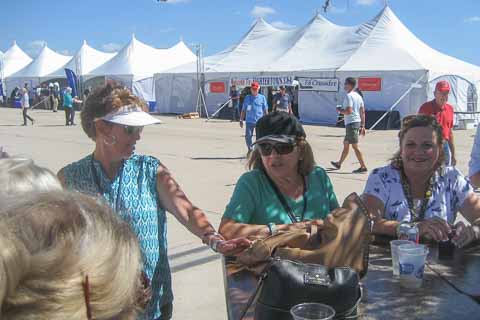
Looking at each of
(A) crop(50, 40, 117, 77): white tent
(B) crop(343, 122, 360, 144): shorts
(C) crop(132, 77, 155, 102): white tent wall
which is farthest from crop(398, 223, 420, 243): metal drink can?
(A) crop(50, 40, 117, 77): white tent

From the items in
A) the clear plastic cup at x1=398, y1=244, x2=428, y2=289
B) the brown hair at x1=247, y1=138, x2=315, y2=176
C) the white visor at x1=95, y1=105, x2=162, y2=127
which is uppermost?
the white visor at x1=95, y1=105, x2=162, y2=127

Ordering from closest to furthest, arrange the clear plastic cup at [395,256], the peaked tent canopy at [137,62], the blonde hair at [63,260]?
1. the blonde hair at [63,260]
2. the clear plastic cup at [395,256]
3. the peaked tent canopy at [137,62]

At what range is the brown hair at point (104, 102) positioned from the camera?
2.43 m

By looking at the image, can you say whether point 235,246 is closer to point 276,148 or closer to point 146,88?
point 276,148

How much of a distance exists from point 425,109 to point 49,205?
281 inches

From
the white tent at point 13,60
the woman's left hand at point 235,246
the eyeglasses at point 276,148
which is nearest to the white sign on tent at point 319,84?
Result: the eyeglasses at point 276,148

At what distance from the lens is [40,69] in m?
39.6

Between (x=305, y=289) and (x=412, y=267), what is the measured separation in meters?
0.73

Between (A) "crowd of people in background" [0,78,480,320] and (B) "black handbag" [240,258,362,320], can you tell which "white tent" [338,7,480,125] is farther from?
(B) "black handbag" [240,258,362,320]

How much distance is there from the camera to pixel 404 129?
10.8ft

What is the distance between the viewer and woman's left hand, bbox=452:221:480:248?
2770 millimetres

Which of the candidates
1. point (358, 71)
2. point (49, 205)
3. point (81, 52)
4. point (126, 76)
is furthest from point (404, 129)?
point (81, 52)

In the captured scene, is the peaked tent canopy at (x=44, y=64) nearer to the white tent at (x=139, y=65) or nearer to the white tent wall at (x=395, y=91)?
the white tent at (x=139, y=65)

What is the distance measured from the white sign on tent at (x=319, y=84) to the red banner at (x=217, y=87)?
4.50 metres
